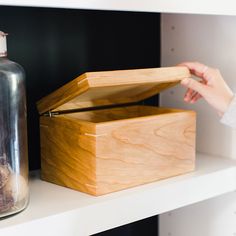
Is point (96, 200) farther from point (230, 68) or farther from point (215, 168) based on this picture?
point (230, 68)

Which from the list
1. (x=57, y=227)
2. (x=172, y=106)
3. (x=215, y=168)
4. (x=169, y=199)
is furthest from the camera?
(x=172, y=106)

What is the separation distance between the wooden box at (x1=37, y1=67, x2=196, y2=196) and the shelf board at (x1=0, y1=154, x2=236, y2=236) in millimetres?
20

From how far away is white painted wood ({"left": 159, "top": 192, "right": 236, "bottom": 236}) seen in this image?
1000 millimetres

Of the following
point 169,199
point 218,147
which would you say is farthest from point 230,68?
point 169,199

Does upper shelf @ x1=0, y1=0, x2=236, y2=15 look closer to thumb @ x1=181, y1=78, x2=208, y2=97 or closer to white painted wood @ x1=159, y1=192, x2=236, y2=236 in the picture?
thumb @ x1=181, y1=78, x2=208, y2=97

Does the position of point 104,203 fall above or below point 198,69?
→ below

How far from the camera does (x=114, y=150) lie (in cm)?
74

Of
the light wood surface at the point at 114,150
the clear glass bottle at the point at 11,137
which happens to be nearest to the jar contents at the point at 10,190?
the clear glass bottle at the point at 11,137

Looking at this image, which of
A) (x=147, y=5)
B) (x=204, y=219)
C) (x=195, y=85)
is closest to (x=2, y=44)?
(x=147, y=5)

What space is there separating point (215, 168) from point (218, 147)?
109 millimetres

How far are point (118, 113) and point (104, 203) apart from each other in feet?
0.95

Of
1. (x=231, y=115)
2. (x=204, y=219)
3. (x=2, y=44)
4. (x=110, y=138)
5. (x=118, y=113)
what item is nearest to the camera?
(x=2, y=44)

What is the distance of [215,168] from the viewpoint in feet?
2.99

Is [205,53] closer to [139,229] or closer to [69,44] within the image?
[69,44]
